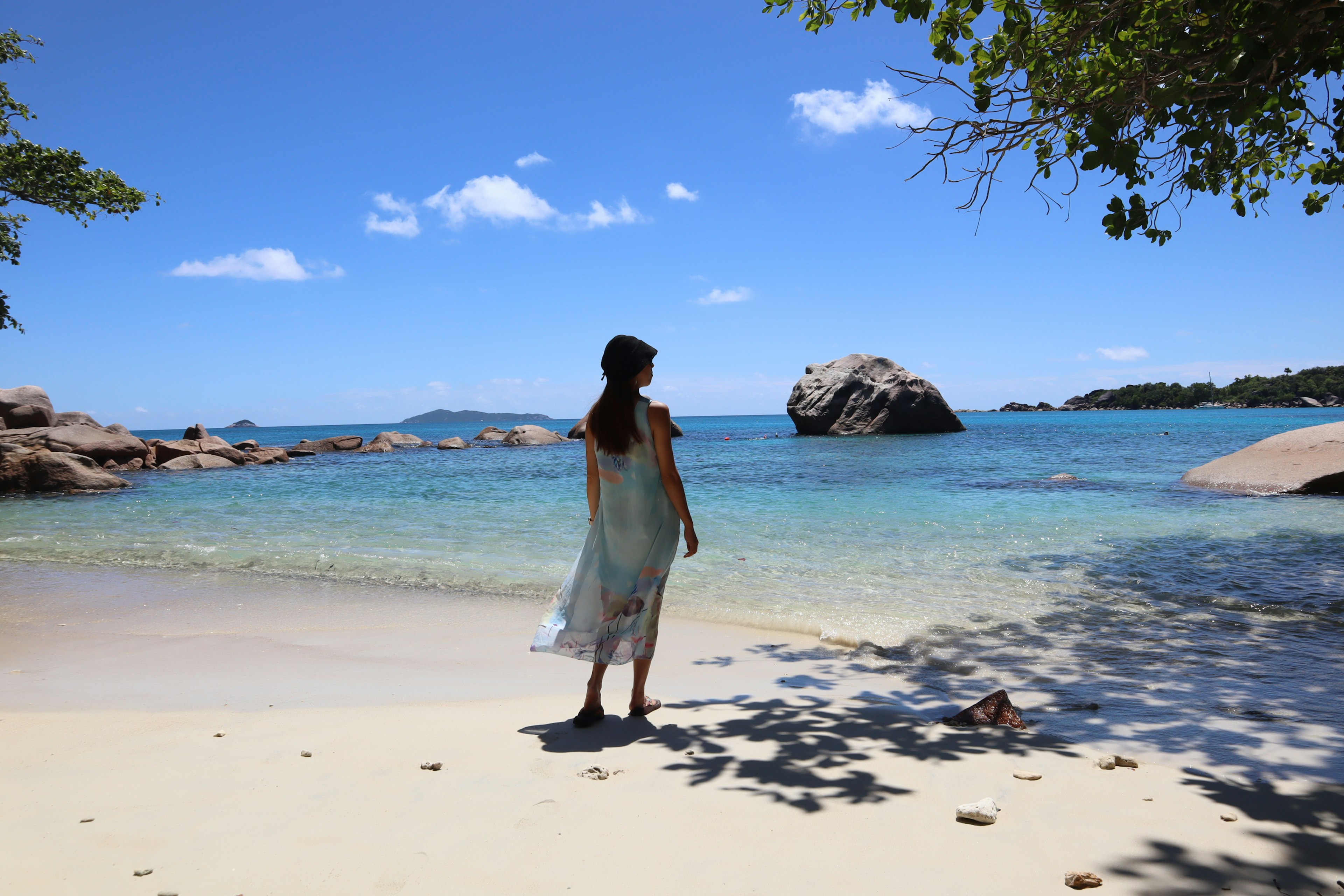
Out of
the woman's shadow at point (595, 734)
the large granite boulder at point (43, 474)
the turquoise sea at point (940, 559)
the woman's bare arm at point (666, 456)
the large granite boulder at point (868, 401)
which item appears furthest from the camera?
the large granite boulder at point (868, 401)

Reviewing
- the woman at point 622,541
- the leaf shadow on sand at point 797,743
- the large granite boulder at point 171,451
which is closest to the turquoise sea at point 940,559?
the leaf shadow on sand at point 797,743

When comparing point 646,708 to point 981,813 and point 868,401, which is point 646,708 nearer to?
point 981,813

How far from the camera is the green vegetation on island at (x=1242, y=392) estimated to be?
89.6m

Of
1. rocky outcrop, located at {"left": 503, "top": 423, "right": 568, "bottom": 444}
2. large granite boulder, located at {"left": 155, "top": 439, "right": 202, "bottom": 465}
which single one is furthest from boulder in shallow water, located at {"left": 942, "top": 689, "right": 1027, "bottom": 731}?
rocky outcrop, located at {"left": 503, "top": 423, "right": 568, "bottom": 444}

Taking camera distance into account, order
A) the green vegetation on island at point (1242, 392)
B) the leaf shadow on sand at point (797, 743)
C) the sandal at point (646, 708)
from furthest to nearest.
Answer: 1. the green vegetation on island at point (1242, 392)
2. the sandal at point (646, 708)
3. the leaf shadow on sand at point (797, 743)

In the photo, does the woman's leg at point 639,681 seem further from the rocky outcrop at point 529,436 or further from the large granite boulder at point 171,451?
the rocky outcrop at point 529,436

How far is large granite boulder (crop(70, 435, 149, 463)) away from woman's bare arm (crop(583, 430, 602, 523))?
28137 mm

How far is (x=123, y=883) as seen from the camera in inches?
87.4

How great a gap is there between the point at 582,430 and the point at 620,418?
1005 inches

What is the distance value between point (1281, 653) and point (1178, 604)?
1622 mm

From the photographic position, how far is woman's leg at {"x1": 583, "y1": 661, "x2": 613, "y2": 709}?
3770mm

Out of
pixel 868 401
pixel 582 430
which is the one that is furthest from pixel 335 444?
pixel 868 401

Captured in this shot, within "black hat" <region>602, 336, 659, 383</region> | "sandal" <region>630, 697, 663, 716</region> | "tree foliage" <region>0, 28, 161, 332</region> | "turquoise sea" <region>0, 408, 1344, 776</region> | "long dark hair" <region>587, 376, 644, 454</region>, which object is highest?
"tree foliage" <region>0, 28, 161, 332</region>

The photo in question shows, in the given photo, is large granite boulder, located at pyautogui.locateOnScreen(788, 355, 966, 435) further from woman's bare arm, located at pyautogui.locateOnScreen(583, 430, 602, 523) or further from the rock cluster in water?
woman's bare arm, located at pyautogui.locateOnScreen(583, 430, 602, 523)
